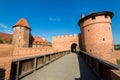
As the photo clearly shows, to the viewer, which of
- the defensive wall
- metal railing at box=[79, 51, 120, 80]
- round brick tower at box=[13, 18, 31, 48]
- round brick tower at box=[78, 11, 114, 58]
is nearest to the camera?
metal railing at box=[79, 51, 120, 80]

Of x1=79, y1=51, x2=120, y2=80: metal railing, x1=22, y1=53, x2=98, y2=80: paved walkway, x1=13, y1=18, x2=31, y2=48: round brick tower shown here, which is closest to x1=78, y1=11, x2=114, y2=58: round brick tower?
x1=22, y1=53, x2=98, y2=80: paved walkway

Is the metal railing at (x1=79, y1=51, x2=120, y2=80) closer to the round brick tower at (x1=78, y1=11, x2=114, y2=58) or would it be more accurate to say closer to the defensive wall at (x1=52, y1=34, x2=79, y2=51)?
the round brick tower at (x1=78, y1=11, x2=114, y2=58)

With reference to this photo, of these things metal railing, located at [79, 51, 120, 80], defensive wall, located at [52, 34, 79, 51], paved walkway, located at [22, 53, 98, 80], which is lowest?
paved walkway, located at [22, 53, 98, 80]

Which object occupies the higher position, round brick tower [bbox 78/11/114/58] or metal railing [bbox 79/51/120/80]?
round brick tower [bbox 78/11/114/58]

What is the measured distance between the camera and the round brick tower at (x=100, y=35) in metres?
16.3

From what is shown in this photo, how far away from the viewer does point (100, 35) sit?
16.5 metres

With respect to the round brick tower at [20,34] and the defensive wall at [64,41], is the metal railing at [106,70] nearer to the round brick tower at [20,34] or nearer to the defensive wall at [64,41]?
the defensive wall at [64,41]

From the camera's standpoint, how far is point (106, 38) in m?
16.6

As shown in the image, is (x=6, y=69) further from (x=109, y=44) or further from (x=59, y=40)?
(x=59, y=40)

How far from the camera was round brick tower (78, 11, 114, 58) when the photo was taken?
1628 centimetres

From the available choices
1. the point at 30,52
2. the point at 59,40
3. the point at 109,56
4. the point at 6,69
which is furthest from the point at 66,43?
the point at 6,69

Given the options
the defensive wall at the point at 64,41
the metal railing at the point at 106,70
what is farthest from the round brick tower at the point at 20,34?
the metal railing at the point at 106,70

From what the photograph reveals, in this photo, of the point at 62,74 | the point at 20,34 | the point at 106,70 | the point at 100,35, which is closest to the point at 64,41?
the point at 100,35

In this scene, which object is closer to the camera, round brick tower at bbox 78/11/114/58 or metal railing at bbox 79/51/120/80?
metal railing at bbox 79/51/120/80
